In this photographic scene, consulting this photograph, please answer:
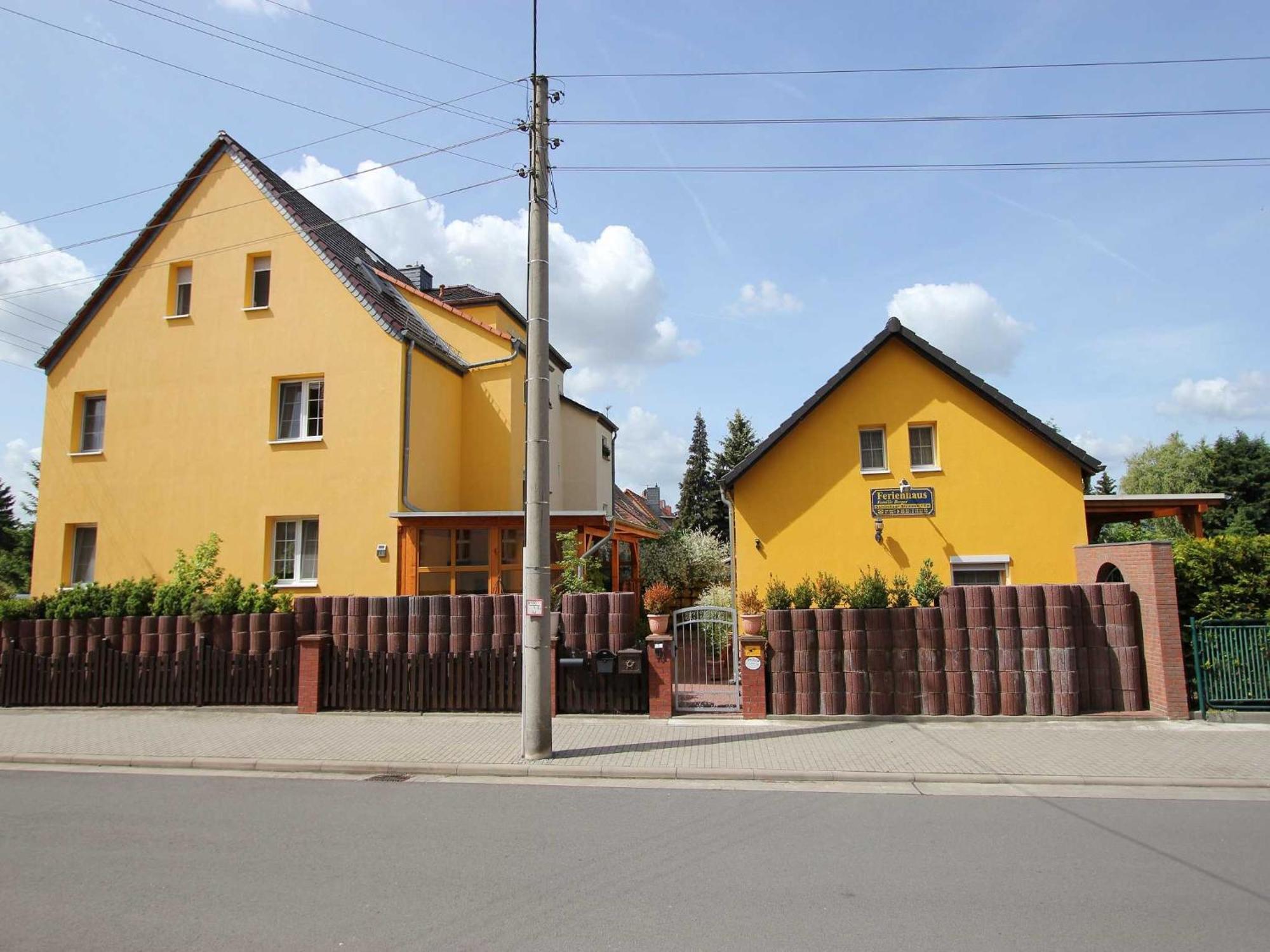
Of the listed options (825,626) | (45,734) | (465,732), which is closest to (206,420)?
(45,734)

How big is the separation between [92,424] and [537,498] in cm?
1601

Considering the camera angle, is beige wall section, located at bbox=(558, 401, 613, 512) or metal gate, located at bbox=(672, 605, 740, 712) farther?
beige wall section, located at bbox=(558, 401, 613, 512)

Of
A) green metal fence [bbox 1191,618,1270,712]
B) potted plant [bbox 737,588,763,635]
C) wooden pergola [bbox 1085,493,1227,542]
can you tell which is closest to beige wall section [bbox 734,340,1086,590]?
potted plant [bbox 737,588,763,635]

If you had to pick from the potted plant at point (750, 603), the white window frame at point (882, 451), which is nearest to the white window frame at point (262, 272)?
the potted plant at point (750, 603)

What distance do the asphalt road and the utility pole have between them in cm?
116

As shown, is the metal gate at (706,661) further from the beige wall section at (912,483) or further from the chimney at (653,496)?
the chimney at (653,496)

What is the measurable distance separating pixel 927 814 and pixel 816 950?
10.4ft

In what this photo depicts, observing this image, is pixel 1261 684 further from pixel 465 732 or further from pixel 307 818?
pixel 307 818

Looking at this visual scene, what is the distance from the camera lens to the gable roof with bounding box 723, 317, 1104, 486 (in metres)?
14.7

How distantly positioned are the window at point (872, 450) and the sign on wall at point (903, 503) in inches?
22.3

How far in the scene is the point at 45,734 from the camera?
10.8 meters

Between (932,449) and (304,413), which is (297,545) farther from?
(932,449)

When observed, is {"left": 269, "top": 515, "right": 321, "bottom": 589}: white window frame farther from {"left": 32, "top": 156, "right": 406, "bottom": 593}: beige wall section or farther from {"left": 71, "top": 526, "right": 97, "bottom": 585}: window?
{"left": 71, "top": 526, "right": 97, "bottom": 585}: window

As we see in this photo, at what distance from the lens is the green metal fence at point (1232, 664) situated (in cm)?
1026
